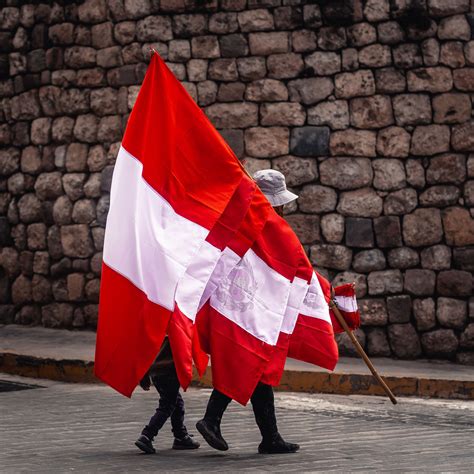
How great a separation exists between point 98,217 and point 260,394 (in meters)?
5.68

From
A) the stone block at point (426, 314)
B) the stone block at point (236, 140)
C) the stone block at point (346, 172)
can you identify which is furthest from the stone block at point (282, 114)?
the stone block at point (426, 314)

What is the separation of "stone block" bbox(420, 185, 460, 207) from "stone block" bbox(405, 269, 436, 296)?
0.56m

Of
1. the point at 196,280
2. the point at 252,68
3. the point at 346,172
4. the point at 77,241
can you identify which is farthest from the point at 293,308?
the point at 77,241

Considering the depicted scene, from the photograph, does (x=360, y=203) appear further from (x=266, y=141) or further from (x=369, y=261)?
(x=266, y=141)

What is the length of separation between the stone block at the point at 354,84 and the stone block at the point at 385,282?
148 centimetres

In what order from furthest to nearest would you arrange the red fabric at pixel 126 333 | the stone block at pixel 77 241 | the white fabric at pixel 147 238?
the stone block at pixel 77 241 → the white fabric at pixel 147 238 → the red fabric at pixel 126 333

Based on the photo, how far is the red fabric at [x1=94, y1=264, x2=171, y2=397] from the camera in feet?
20.9

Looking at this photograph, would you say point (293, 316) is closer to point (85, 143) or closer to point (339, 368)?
point (339, 368)

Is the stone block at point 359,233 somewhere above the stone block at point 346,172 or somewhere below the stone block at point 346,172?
below

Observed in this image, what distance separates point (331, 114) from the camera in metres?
11.1

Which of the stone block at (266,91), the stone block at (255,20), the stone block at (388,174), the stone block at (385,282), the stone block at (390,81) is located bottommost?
the stone block at (385,282)

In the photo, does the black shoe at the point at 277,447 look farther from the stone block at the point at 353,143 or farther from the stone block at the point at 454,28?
the stone block at the point at 454,28

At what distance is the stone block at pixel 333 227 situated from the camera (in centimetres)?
1105

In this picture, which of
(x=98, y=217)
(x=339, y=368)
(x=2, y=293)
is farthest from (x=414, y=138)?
(x=2, y=293)
